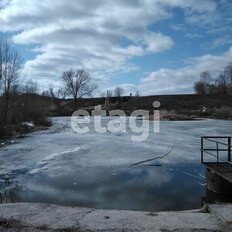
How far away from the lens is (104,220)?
680 centimetres

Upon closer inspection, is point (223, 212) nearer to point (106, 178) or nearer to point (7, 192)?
point (106, 178)

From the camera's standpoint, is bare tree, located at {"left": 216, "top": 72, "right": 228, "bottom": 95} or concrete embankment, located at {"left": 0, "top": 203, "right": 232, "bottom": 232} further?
bare tree, located at {"left": 216, "top": 72, "right": 228, "bottom": 95}

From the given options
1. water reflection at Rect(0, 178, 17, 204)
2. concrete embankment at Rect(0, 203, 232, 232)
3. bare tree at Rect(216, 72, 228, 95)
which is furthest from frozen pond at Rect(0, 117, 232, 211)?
bare tree at Rect(216, 72, 228, 95)

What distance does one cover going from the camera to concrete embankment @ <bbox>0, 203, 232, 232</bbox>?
20.4 ft

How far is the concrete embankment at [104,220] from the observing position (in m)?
6.20

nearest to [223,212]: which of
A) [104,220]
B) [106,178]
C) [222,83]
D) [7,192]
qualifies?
[104,220]

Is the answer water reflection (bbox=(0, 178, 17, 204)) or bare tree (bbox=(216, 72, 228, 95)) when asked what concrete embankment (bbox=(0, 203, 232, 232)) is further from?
bare tree (bbox=(216, 72, 228, 95))

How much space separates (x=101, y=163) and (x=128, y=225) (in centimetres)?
901

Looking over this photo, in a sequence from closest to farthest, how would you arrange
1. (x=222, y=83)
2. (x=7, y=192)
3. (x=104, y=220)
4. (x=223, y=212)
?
1. (x=104, y=220)
2. (x=223, y=212)
3. (x=7, y=192)
4. (x=222, y=83)

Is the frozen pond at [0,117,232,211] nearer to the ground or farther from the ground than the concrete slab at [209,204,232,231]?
nearer to the ground

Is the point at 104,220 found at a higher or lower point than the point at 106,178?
higher

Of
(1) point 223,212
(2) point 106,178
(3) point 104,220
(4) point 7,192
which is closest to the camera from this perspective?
(3) point 104,220

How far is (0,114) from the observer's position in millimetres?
30625

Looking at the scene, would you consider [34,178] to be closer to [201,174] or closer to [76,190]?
[76,190]
